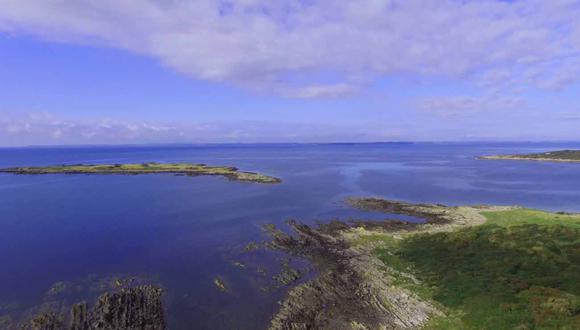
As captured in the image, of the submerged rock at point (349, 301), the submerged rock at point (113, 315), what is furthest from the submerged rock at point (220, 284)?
the submerged rock at point (349, 301)

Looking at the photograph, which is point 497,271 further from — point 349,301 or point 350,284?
point 349,301

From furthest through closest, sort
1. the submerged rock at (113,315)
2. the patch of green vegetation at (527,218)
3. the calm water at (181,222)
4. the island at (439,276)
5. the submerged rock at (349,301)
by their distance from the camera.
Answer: the patch of green vegetation at (527,218), the calm water at (181,222), the submerged rock at (349,301), the submerged rock at (113,315), the island at (439,276)

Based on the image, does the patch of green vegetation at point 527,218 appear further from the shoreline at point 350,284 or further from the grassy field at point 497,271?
the shoreline at point 350,284

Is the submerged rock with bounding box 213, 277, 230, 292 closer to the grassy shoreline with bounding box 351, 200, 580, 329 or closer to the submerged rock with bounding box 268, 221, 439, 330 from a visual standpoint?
the submerged rock with bounding box 268, 221, 439, 330

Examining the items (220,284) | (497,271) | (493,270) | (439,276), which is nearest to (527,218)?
(493,270)

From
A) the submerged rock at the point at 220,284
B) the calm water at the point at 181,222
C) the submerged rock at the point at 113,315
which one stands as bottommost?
the submerged rock at the point at 220,284
